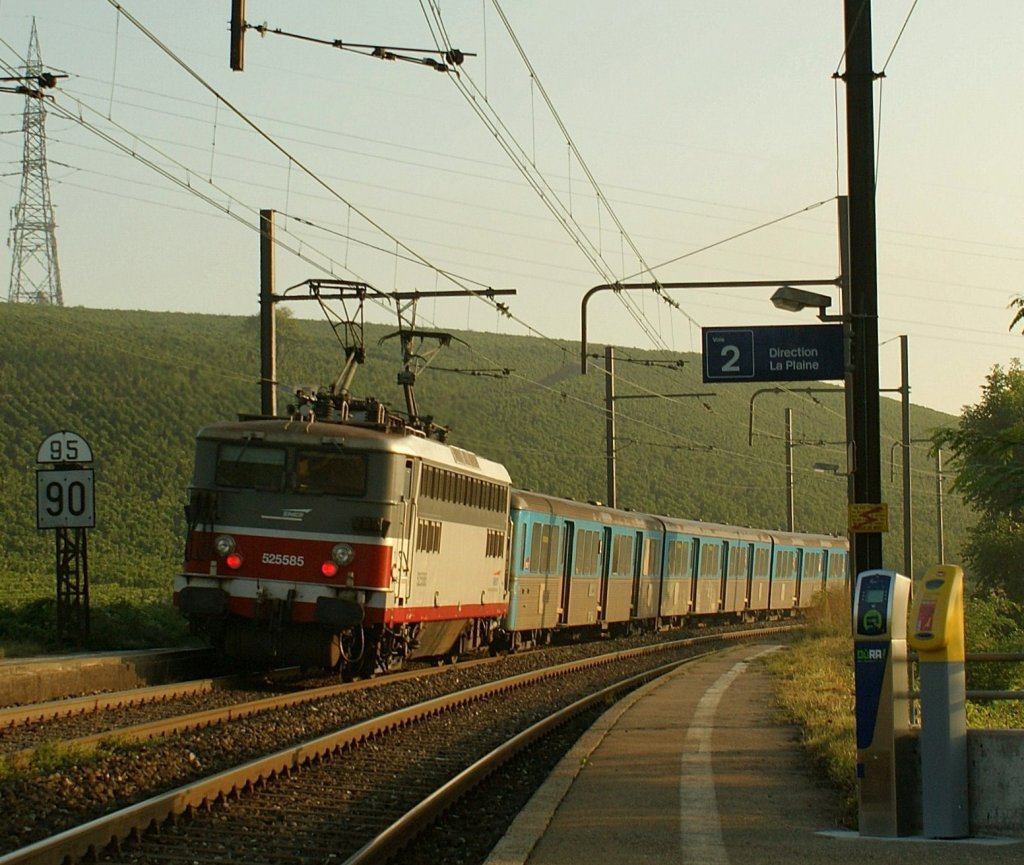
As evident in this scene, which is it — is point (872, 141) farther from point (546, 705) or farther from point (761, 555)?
point (761, 555)

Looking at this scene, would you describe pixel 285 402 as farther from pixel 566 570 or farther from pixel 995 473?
pixel 995 473

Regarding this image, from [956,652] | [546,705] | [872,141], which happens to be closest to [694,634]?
[546,705]

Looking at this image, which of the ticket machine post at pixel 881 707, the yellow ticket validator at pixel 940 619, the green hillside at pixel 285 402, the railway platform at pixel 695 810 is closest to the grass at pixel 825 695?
the railway platform at pixel 695 810

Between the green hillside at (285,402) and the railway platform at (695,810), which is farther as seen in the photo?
the green hillside at (285,402)

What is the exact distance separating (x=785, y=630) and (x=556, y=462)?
5545cm

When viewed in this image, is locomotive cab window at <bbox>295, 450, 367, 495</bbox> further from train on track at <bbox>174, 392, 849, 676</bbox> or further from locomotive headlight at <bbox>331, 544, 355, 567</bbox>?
locomotive headlight at <bbox>331, 544, 355, 567</bbox>

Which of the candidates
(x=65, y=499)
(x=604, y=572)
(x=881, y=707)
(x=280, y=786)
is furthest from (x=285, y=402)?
(x=881, y=707)

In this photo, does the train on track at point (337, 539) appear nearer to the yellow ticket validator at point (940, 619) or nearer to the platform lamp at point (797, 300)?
the platform lamp at point (797, 300)

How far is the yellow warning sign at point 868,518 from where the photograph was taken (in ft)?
43.4

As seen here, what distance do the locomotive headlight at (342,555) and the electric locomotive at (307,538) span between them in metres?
0.01

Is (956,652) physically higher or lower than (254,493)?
lower

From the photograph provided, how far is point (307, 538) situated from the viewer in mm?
17797

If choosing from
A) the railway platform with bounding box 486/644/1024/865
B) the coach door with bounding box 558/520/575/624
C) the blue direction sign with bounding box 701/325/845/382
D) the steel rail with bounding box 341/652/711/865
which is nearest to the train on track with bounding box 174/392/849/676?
the steel rail with bounding box 341/652/711/865

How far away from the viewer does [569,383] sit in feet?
406
